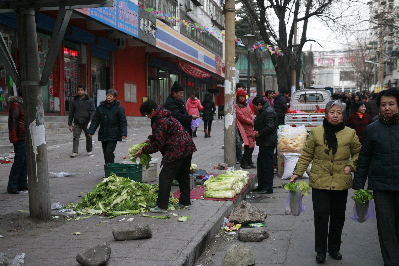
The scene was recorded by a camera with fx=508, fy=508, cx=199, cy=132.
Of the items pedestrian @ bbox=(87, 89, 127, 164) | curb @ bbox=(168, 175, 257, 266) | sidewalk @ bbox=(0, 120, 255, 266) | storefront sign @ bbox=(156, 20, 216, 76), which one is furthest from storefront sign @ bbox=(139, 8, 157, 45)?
curb @ bbox=(168, 175, 257, 266)

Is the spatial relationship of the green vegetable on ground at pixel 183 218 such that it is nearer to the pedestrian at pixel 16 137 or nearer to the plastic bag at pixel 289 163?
the pedestrian at pixel 16 137

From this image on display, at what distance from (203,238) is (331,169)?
1618 mm

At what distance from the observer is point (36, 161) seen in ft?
20.4

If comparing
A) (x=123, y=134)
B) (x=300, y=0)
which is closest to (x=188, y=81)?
(x=300, y=0)

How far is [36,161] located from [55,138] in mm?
10842

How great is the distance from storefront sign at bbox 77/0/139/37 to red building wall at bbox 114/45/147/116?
3537mm

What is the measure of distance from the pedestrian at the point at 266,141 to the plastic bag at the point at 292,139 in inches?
72.9

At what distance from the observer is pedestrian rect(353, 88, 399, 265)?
14.9 ft

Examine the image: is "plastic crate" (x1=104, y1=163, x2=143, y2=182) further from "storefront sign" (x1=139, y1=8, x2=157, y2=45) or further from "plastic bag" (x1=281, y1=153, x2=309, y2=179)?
"storefront sign" (x1=139, y1=8, x2=157, y2=45)

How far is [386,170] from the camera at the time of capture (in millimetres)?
4559

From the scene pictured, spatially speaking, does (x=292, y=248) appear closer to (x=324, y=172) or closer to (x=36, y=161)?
(x=324, y=172)

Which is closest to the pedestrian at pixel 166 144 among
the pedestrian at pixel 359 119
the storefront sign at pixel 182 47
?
the pedestrian at pixel 359 119

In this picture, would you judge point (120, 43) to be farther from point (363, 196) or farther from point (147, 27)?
point (363, 196)

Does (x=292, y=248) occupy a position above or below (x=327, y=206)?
below
